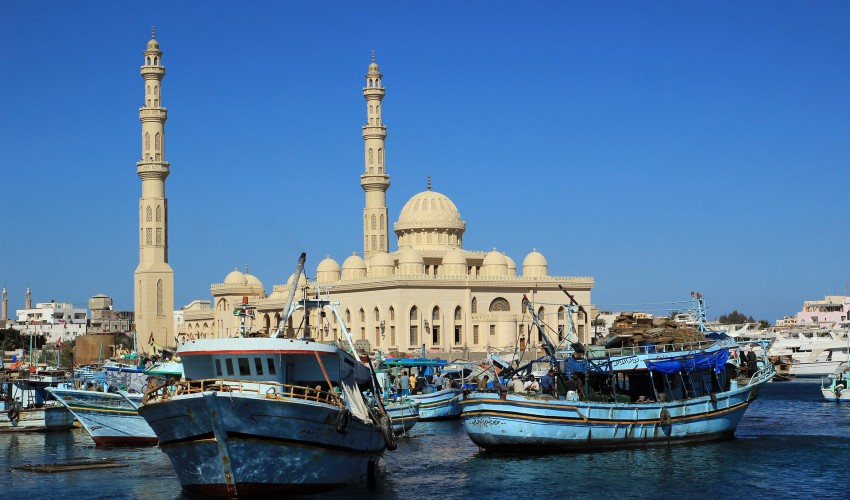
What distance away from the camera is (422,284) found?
95.2 meters

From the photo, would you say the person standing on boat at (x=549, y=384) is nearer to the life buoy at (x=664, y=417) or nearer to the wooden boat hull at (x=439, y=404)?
the life buoy at (x=664, y=417)

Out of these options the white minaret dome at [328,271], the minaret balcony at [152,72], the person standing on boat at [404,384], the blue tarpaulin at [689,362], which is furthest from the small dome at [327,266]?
the blue tarpaulin at [689,362]

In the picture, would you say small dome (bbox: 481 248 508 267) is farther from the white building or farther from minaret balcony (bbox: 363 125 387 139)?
the white building

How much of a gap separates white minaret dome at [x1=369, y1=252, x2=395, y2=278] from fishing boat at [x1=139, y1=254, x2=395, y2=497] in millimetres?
68144

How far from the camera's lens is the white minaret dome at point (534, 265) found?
10369 cm

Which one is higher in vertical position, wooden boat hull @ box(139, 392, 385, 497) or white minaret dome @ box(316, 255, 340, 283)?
white minaret dome @ box(316, 255, 340, 283)

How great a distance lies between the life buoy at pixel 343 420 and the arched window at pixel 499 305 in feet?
236

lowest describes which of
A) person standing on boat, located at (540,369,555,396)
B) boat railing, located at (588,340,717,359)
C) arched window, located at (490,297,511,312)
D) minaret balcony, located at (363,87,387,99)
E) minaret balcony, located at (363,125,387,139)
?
person standing on boat, located at (540,369,555,396)

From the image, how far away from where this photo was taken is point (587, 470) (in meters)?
33.8

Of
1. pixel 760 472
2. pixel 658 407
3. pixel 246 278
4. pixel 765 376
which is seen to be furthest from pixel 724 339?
pixel 246 278

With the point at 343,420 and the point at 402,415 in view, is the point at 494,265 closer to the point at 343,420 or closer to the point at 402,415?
the point at 402,415

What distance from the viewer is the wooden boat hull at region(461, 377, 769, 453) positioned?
35.8 meters

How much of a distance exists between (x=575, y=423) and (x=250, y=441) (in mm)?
12240

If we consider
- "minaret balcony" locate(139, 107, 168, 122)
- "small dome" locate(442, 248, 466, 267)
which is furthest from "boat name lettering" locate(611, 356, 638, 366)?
"minaret balcony" locate(139, 107, 168, 122)
